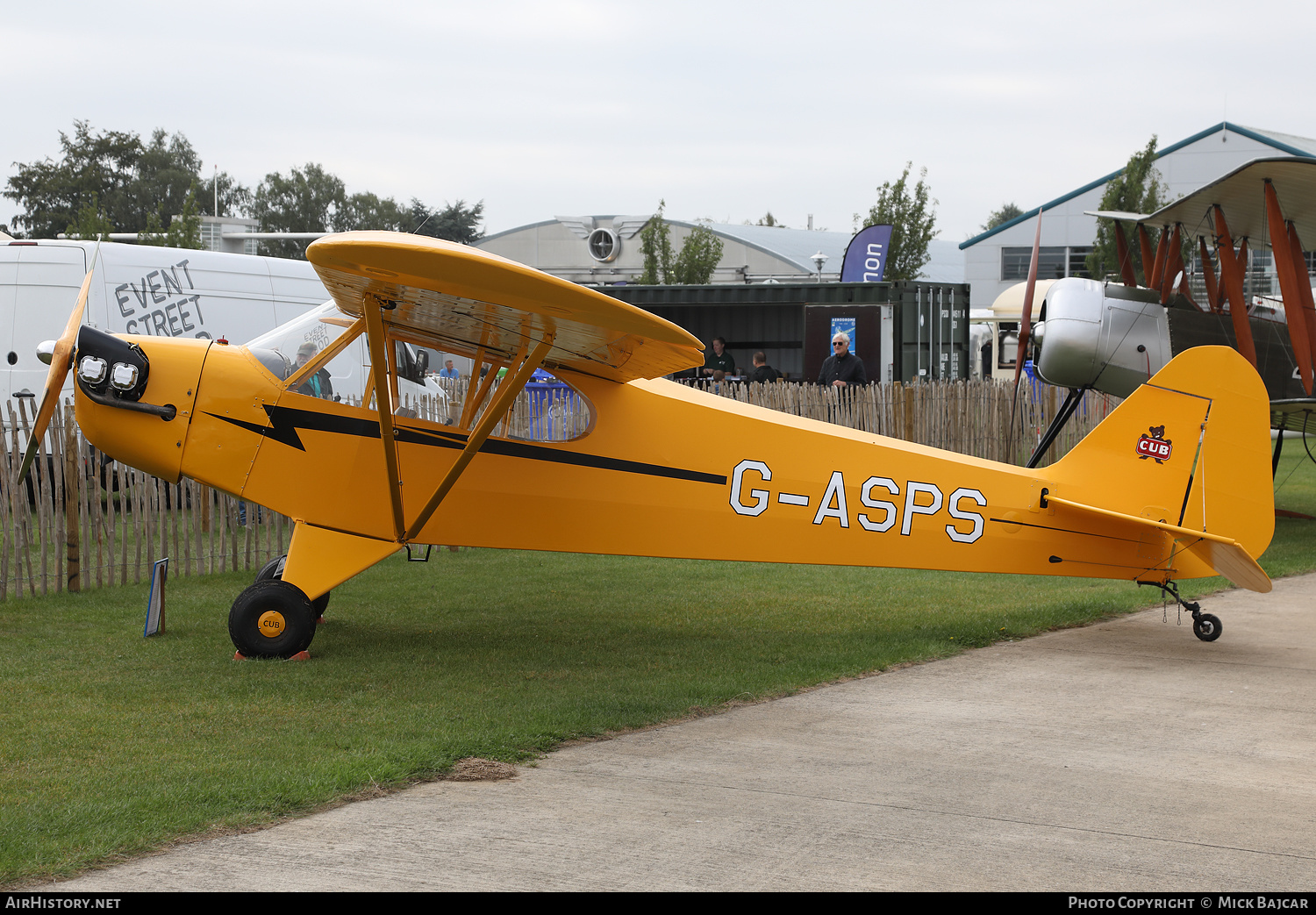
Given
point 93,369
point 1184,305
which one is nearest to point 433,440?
point 93,369

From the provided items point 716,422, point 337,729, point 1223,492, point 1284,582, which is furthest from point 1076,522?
point 337,729

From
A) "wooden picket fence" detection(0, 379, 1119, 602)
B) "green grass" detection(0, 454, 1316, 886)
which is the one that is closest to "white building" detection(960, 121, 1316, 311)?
"green grass" detection(0, 454, 1316, 886)

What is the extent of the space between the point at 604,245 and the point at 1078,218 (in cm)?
1683

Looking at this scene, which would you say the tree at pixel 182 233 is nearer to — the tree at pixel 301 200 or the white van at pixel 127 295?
the white van at pixel 127 295

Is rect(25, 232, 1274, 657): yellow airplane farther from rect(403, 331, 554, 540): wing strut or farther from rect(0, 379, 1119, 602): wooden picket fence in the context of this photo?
rect(0, 379, 1119, 602): wooden picket fence

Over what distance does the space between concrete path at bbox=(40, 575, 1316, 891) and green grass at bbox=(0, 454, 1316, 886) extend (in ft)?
0.99

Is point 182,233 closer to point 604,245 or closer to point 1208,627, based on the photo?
point 604,245

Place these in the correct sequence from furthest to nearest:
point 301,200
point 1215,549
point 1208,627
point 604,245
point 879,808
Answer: point 301,200
point 604,245
point 1208,627
point 1215,549
point 879,808

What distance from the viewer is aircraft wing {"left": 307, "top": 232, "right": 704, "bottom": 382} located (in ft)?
17.2

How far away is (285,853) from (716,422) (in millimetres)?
4009

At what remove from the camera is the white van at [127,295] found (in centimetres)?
1295

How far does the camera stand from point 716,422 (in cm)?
713

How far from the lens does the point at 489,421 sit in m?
6.42

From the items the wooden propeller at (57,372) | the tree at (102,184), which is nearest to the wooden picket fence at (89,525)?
the wooden propeller at (57,372)
